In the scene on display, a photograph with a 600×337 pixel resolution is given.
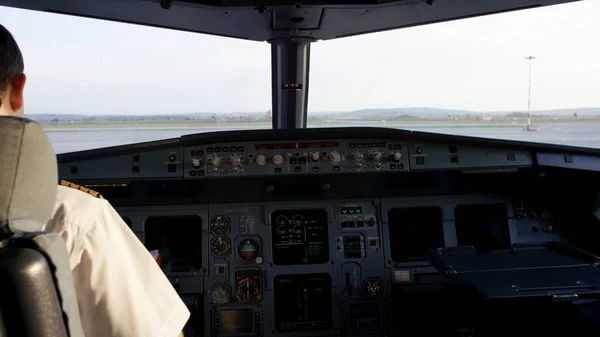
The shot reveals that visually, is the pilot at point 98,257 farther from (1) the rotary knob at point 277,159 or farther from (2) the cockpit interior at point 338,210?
(1) the rotary knob at point 277,159

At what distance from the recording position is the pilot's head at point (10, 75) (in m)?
0.83

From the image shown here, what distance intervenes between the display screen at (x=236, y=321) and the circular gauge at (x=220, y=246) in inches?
15.4

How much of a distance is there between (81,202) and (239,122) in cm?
276

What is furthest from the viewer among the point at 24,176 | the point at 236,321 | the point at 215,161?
the point at 236,321

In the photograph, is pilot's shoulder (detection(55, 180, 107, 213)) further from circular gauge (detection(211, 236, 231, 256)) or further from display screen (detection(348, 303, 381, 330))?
display screen (detection(348, 303, 381, 330))

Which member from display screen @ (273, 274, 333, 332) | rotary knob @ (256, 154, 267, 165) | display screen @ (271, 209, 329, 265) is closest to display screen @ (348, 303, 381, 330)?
display screen @ (273, 274, 333, 332)

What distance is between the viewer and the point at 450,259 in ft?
9.70

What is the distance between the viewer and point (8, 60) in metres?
0.83

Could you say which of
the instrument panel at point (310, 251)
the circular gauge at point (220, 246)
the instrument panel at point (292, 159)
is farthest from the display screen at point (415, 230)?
the circular gauge at point (220, 246)

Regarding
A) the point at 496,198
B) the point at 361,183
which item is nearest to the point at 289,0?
the point at 361,183

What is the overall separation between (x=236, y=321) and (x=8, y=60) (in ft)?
9.44

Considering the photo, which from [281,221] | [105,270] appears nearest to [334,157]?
[281,221]

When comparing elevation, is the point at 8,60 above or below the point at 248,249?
above

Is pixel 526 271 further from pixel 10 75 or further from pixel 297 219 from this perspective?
pixel 10 75
